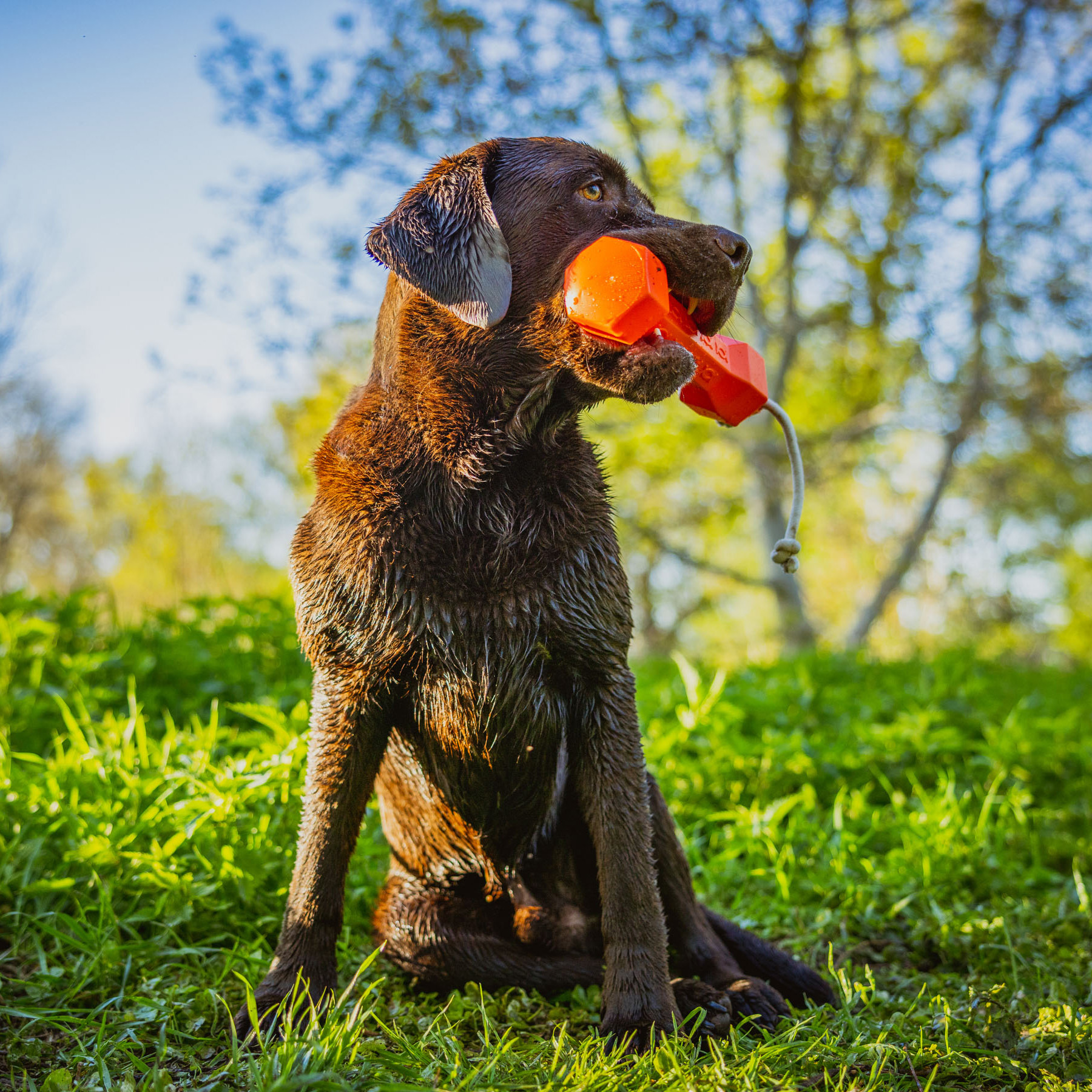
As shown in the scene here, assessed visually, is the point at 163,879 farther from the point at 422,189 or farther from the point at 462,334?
the point at 422,189

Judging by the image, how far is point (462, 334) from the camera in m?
2.36

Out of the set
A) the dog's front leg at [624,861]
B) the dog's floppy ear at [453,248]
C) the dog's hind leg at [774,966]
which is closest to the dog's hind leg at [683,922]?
the dog's hind leg at [774,966]

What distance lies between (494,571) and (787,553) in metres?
0.80

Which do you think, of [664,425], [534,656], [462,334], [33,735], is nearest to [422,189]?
[462,334]

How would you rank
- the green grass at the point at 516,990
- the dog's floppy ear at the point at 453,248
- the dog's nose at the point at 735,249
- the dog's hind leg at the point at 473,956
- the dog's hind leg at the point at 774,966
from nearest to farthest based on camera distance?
the green grass at the point at 516,990, the dog's floppy ear at the point at 453,248, the dog's nose at the point at 735,249, the dog's hind leg at the point at 473,956, the dog's hind leg at the point at 774,966

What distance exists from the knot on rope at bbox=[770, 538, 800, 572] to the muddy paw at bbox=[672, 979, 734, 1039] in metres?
1.16

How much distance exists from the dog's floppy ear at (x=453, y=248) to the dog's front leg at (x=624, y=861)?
1.05m

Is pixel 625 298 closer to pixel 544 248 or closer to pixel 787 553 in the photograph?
pixel 544 248

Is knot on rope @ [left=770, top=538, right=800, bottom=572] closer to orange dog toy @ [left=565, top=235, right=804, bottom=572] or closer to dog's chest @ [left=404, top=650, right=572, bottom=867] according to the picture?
orange dog toy @ [left=565, top=235, right=804, bottom=572]

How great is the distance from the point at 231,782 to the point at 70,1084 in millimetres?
1297

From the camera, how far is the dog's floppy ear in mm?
2273

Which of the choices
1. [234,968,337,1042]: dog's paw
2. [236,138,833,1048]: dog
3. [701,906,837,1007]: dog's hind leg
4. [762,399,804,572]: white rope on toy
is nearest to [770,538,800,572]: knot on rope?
[762,399,804,572]: white rope on toy

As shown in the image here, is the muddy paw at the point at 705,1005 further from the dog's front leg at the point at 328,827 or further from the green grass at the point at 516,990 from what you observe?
the dog's front leg at the point at 328,827

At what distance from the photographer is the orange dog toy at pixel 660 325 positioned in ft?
7.25
